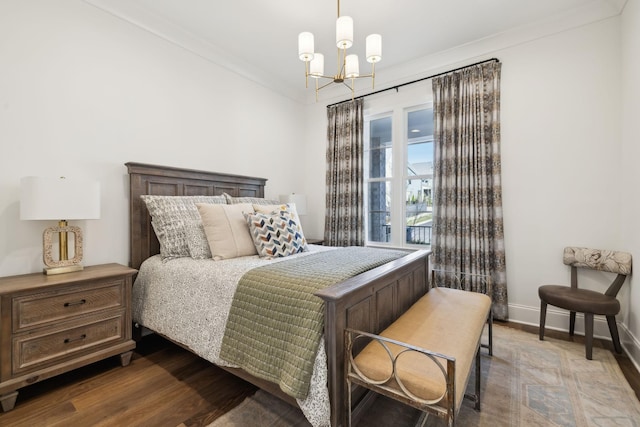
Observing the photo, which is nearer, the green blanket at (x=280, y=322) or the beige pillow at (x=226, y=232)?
the green blanket at (x=280, y=322)

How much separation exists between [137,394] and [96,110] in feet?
7.11

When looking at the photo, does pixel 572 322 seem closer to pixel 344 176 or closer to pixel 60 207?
pixel 344 176

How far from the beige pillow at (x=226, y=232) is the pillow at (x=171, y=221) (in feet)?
0.50

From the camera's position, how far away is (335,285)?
135cm

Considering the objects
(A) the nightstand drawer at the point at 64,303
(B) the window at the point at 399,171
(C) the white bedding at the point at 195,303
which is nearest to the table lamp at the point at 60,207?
(A) the nightstand drawer at the point at 64,303

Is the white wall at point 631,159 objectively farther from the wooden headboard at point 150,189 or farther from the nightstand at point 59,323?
the nightstand at point 59,323

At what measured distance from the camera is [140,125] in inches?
101

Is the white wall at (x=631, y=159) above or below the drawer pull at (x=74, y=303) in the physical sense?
above

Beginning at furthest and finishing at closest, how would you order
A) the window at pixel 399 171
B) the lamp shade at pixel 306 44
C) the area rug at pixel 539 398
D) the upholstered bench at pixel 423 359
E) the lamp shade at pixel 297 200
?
the lamp shade at pixel 297 200 < the window at pixel 399 171 < the lamp shade at pixel 306 44 < the area rug at pixel 539 398 < the upholstered bench at pixel 423 359

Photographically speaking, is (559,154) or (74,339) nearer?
(74,339)

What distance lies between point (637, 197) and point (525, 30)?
1854 mm

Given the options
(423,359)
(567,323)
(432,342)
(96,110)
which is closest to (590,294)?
(567,323)

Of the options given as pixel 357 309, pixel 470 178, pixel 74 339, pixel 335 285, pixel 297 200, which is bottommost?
pixel 74 339

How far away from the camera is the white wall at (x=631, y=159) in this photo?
204 centimetres
